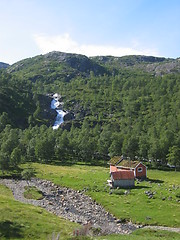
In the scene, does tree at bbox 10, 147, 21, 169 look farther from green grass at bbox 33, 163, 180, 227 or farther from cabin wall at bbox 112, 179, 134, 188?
cabin wall at bbox 112, 179, 134, 188

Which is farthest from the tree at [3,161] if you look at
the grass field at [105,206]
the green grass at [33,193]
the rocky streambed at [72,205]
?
the green grass at [33,193]

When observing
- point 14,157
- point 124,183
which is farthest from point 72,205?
point 14,157

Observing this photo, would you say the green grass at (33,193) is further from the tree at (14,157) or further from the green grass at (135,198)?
the tree at (14,157)

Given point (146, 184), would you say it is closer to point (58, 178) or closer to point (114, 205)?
point (114, 205)

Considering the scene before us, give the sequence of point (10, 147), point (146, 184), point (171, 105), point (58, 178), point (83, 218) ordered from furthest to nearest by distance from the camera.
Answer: point (171, 105) < point (10, 147) < point (58, 178) < point (146, 184) < point (83, 218)

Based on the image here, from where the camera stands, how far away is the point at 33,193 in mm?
61688

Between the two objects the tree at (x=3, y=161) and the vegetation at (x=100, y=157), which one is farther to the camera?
the tree at (x=3, y=161)

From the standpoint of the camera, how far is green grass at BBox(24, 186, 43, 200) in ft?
193

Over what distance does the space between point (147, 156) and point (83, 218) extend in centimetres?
7300

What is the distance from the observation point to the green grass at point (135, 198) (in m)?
45.2

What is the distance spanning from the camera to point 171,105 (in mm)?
190375

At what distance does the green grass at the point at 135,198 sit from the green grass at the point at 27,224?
46.5ft

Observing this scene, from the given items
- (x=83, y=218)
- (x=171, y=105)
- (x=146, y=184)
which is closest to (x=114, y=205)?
(x=83, y=218)

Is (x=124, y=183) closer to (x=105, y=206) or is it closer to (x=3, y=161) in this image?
(x=105, y=206)
